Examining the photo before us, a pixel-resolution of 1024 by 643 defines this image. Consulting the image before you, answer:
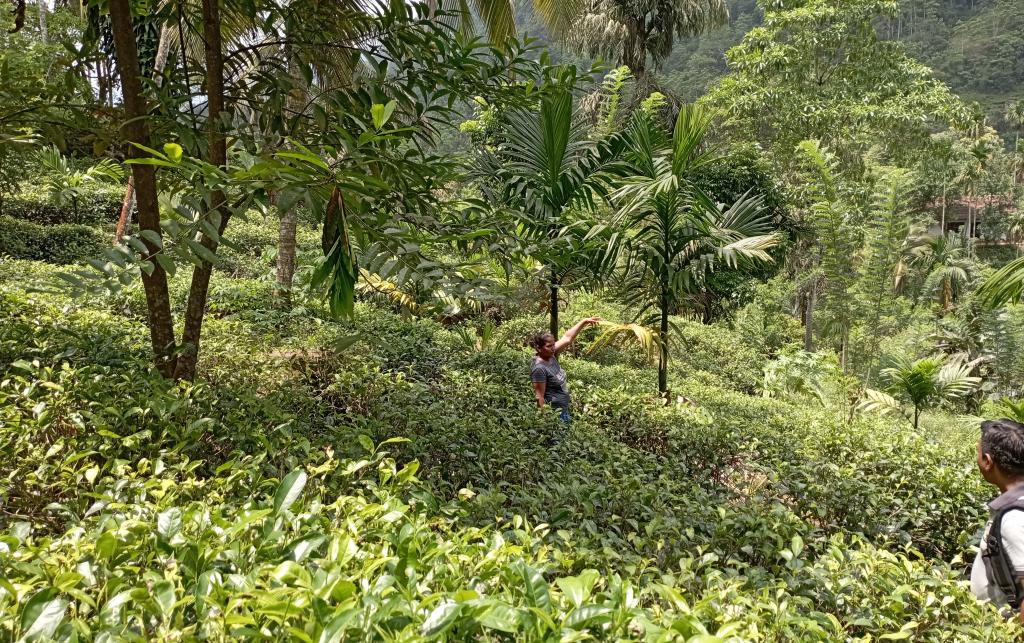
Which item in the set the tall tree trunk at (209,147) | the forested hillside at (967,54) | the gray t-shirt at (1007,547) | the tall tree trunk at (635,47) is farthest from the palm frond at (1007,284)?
the forested hillside at (967,54)

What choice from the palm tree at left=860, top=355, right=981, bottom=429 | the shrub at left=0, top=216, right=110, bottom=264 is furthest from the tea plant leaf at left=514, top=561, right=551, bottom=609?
the shrub at left=0, top=216, right=110, bottom=264

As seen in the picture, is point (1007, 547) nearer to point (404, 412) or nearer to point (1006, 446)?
point (1006, 446)

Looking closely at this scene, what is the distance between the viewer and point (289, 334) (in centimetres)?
565

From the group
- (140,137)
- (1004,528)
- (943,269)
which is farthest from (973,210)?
(140,137)

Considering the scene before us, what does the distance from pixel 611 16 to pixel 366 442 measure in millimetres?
17308

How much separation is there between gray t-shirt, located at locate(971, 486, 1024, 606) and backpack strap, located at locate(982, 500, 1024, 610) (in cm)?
1

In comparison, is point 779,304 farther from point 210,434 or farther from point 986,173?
point 986,173

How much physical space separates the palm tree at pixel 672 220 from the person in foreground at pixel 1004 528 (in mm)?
2816

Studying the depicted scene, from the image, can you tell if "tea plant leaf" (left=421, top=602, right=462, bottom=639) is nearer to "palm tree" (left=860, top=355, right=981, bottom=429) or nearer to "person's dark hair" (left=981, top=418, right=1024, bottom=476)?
"person's dark hair" (left=981, top=418, right=1024, bottom=476)

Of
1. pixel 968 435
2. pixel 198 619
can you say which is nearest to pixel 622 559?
pixel 198 619

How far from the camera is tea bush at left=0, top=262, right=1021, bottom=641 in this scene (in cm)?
111

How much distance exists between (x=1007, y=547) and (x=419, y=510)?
6.28ft

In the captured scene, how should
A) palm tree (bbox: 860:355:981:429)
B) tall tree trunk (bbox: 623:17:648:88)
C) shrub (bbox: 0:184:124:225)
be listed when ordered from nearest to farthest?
palm tree (bbox: 860:355:981:429), shrub (bbox: 0:184:124:225), tall tree trunk (bbox: 623:17:648:88)

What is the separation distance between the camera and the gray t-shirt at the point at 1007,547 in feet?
6.52
